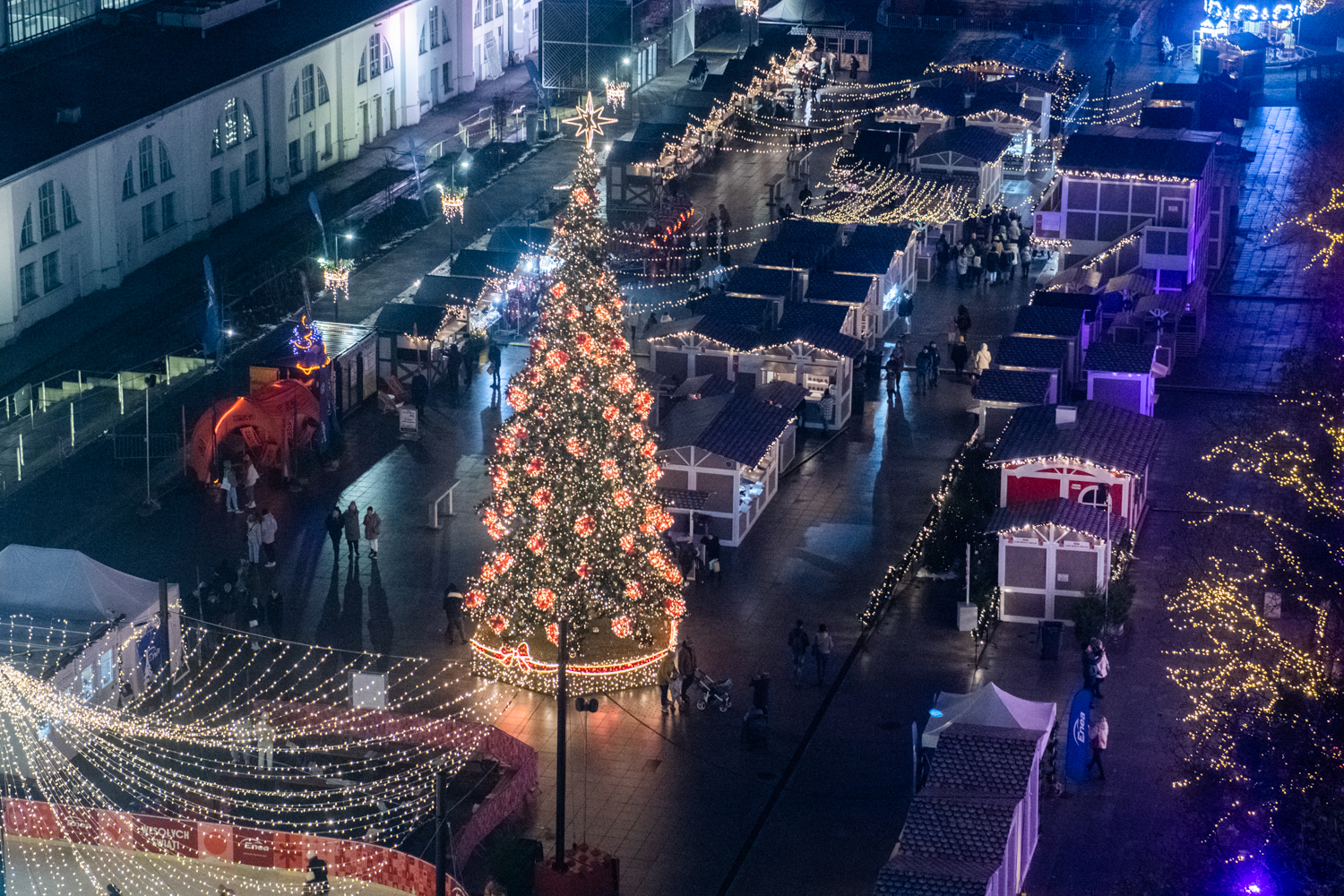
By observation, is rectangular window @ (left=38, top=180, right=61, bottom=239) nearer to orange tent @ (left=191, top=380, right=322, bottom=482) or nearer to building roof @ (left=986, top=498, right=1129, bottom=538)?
orange tent @ (left=191, top=380, right=322, bottom=482)

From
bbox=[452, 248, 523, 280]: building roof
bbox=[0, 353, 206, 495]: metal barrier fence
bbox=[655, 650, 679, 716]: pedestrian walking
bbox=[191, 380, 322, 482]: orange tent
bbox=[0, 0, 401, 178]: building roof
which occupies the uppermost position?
bbox=[0, 0, 401, 178]: building roof

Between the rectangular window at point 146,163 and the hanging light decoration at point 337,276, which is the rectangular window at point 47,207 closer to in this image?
the rectangular window at point 146,163

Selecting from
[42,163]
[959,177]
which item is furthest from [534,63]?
[42,163]

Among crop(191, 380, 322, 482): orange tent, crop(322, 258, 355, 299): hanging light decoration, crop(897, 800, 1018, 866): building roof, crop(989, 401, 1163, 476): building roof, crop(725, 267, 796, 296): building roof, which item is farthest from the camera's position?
crop(322, 258, 355, 299): hanging light decoration

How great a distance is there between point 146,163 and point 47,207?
523cm

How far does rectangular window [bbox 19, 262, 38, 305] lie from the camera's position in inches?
2291

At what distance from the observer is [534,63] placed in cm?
8594

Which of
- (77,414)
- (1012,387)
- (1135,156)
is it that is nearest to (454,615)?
(77,414)

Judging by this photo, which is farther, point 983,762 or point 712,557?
point 712,557

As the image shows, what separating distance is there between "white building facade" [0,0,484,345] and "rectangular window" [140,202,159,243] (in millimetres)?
33

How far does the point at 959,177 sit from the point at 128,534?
98.6 feet

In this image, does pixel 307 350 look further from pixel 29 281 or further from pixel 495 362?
pixel 29 281

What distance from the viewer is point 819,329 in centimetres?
5331

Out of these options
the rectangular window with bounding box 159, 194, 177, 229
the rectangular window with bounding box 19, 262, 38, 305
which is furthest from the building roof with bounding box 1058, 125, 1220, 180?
the rectangular window with bounding box 19, 262, 38, 305
